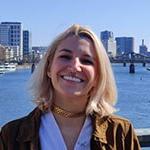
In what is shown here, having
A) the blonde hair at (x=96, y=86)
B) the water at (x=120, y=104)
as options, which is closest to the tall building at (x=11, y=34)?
the water at (x=120, y=104)

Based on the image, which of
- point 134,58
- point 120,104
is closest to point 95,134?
point 120,104

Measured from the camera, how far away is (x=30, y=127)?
3059 millimetres

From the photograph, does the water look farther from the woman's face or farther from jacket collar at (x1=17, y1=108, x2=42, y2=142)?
the woman's face

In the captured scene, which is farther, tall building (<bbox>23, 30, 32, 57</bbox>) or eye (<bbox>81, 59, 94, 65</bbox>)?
tall building (<bbox>23, 30, 32, 57</bbox>)

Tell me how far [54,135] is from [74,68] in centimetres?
38

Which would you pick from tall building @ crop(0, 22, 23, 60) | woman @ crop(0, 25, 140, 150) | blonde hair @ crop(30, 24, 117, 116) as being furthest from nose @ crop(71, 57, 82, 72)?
tall building @ crop(0, 22, 23, 60)

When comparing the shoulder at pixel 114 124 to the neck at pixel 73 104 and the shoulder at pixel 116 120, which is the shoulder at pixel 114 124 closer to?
the shoulder at pixel 116 120

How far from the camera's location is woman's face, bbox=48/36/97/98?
3.04 m

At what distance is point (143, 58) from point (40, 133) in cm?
15937

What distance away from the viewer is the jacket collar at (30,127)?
301 centimetres

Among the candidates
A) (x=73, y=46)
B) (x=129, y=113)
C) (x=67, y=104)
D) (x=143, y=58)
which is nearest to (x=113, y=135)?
(x=67, y=104)

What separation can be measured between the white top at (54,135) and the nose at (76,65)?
284 mm

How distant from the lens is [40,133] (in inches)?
121

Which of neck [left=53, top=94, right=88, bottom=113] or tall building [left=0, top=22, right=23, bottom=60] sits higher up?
neck [left=53, top=94, right=88, bottom=113]
